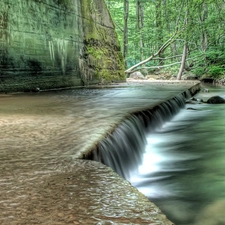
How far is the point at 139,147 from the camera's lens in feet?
12.2

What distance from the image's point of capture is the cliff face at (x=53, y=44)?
782cm

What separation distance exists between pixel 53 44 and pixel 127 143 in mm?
6757

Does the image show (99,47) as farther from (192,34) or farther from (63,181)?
→ (63,181)

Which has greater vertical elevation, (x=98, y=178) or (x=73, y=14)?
(x=73, y=14)

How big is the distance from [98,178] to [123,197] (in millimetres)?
292

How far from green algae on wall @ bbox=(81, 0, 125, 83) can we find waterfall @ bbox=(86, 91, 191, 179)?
6.59 metres

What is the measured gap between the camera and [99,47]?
12664mm

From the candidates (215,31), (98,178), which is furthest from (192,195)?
(215,31)

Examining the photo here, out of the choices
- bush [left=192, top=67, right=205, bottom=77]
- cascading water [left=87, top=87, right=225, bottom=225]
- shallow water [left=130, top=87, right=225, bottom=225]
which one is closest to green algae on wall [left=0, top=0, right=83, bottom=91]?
cascading water [left=87, top=87, right=225, bottom=225]

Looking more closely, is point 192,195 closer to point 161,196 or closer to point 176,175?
point 161,196

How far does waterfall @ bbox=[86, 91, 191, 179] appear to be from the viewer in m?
2.59

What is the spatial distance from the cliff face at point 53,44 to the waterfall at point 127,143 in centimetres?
397

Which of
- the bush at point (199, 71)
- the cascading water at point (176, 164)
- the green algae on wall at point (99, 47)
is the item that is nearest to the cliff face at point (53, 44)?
the green algae on wall at point (99, 47)

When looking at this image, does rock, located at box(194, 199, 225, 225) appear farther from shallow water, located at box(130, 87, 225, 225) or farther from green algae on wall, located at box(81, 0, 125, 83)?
green algae on wall, located at box(81, 0, 125, 83)
